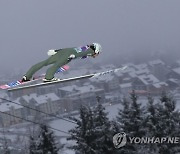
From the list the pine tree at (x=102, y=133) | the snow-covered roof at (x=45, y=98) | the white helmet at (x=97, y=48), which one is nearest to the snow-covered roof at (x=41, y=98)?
the snow-covered roof at (x=45, y=98)

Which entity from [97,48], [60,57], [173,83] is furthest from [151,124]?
[173,83]

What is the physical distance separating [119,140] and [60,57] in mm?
10798

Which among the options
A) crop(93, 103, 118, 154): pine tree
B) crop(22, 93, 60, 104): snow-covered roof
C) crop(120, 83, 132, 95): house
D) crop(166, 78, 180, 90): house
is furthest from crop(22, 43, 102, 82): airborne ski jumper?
crop(120, 83, 132, 95): house

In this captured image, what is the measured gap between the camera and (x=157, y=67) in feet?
453

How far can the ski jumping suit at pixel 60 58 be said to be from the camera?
9547mm

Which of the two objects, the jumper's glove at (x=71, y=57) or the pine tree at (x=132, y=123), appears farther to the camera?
the pine tree at (x=132, y=123)

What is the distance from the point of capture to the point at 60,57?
9.69 meters

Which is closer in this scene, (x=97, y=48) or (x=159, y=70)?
(x=97, y=48)

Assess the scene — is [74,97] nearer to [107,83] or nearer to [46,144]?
[107,83]

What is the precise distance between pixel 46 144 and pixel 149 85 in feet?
278

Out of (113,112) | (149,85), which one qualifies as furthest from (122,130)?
(149,85)

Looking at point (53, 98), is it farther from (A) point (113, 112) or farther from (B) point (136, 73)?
(B) point (136, 73)

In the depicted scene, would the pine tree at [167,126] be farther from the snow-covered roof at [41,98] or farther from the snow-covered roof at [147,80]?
the snow-covered roof at [147,80]

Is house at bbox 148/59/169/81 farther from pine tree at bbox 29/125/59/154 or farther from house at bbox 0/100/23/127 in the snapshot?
pine tree at bbox 29/125/59/154
